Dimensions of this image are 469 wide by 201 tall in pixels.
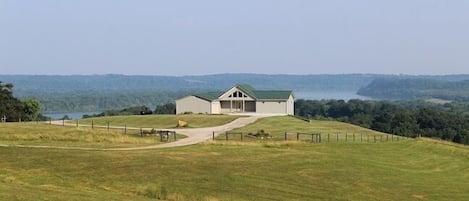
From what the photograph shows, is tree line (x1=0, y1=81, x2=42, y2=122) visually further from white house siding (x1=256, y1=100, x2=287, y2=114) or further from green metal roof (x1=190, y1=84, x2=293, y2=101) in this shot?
white house siding (x1=256, y1=100, x2=287, y2=114)

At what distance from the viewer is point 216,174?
3450 centimetres

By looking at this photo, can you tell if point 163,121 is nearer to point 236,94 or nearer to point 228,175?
point 236,94

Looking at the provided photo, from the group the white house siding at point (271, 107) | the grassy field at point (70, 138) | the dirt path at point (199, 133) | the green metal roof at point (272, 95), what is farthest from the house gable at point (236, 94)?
the grassy field at point (70, 138)

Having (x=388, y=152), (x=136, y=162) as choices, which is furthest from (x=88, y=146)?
(x=388, y=152)

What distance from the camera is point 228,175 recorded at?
34469 mm

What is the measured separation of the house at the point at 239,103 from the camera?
90.6m

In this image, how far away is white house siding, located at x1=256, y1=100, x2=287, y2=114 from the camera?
90.2 metres

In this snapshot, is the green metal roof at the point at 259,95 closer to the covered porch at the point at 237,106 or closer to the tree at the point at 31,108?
the covered porch at the point at 237,106

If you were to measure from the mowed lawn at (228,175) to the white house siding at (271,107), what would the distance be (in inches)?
1699

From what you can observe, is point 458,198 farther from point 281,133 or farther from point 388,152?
point 281,133

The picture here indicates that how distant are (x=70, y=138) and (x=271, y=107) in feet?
146

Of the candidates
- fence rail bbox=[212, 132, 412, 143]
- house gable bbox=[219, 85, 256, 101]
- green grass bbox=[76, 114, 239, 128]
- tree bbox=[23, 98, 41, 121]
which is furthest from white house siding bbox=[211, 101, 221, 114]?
fence rail bbox=[212, 132, 412, 143]

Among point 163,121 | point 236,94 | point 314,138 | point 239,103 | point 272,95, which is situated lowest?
point 314,138

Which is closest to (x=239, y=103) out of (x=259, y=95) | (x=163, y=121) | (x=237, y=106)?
(x=237, y=106)
